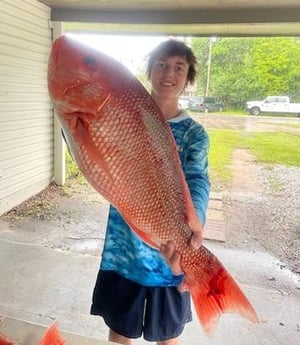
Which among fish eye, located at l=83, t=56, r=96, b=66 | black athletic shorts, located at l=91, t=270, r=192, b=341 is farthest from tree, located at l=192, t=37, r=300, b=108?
fish eye, located at l=83, t=56, r=96, b=66

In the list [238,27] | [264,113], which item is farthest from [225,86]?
[238,27]

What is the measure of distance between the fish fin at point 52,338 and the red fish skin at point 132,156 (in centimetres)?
30

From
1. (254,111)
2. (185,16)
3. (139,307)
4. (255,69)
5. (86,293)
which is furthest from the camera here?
(254,111)

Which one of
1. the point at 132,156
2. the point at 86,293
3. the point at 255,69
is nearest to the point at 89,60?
the point at 132,156

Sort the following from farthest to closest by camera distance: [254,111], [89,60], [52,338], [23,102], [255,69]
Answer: [254,111] < [255,69] < [23,102] < [52,338] < [89,60]

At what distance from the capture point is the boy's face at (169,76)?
865mm

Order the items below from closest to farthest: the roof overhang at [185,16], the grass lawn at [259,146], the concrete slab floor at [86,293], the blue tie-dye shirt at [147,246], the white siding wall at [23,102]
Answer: the blue tie-dye shirt at [147,246], the concrete slab floor at [86,293], the roof overhang at [185,16], the white siding wall at [23,102], the grass lawn at [259,146]

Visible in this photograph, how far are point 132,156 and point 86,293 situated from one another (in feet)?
6.16

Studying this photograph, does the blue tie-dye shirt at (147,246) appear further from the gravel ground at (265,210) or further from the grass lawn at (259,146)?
the grass lawn at (259,146)

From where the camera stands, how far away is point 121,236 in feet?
3.12

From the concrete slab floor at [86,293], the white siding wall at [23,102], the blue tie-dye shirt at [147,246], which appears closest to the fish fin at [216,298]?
the blue tie-dye shirt at [147,246]

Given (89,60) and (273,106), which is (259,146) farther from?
(89,60)

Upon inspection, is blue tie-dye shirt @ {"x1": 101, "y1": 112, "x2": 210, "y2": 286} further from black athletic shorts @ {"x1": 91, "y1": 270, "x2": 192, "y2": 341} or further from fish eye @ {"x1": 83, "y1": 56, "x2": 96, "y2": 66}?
fish eye @ {"x1": 83, "y1": 56, "x2": 96, "y2": 66}

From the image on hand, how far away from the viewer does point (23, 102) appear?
360 centimetres
